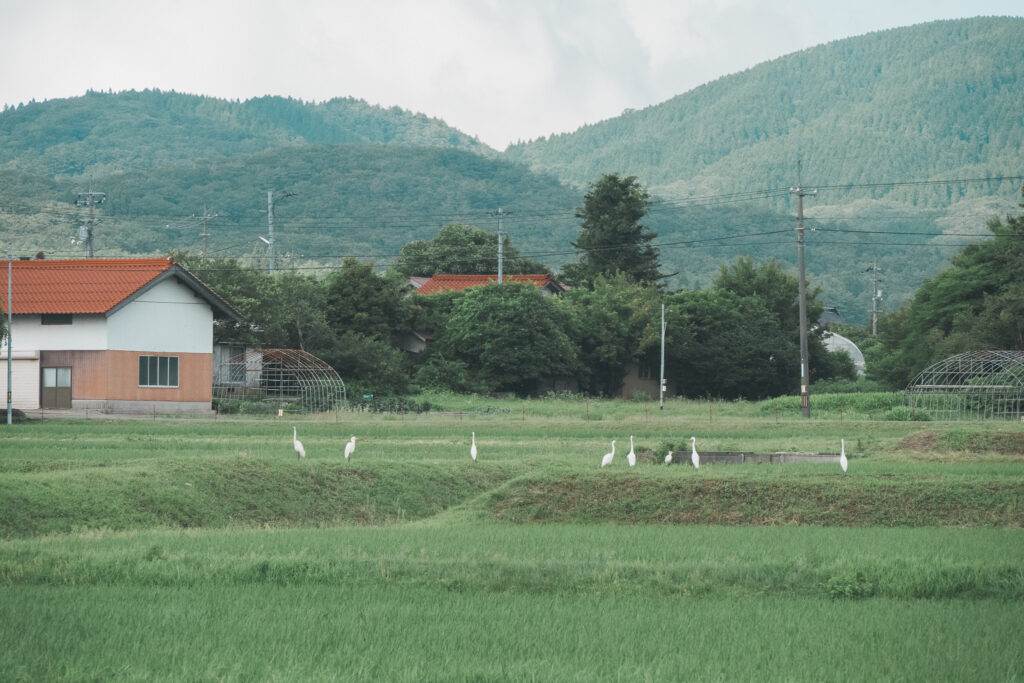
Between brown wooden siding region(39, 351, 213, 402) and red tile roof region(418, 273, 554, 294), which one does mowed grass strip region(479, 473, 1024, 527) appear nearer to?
brown wooden siding region(39, 351, 213, 402)

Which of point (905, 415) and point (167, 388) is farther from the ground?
point (167, 388)

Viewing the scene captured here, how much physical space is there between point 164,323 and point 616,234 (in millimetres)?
37730

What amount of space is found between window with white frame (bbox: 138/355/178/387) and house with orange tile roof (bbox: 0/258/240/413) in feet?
0.13

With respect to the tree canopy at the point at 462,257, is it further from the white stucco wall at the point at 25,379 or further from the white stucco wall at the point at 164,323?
the white stucco wall at the point at 25,379

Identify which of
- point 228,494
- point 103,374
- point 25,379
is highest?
point 103,374

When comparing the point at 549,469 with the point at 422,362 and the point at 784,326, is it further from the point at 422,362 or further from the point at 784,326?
the point at 784,326

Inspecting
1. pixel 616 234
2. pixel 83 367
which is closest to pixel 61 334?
pixel 83 367

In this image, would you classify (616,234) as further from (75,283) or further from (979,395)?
(75,283)

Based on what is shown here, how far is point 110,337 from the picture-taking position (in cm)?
4600

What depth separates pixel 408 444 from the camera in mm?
32906

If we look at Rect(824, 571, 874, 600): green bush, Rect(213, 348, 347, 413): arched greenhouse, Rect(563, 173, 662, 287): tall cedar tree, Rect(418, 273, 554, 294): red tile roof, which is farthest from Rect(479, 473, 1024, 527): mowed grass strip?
Rect(563, 173, 662, 287): tall cedar tree

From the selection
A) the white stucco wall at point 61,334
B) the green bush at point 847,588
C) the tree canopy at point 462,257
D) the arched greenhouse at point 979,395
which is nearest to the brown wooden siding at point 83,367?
the white stucco wall at point 61,334

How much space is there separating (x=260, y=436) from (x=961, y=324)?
118ft

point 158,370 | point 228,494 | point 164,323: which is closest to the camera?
point 228,494
